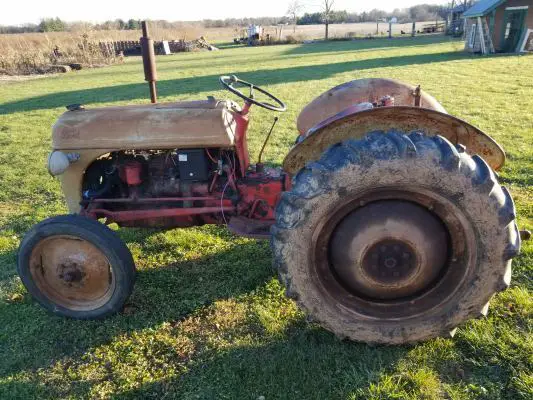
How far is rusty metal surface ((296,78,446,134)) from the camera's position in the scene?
316 cm

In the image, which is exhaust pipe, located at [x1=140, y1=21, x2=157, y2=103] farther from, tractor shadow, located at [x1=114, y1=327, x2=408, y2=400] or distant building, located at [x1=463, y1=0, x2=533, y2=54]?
distant building, located at [x1=463, y1=0, x2=533, y2=54]

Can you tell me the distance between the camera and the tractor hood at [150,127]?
9.48 feet

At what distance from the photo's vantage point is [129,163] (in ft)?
10.4

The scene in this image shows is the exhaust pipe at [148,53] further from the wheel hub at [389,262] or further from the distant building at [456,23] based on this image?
the distant building at [456,23]

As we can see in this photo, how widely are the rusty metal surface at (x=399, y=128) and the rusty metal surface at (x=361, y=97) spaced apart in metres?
0.68

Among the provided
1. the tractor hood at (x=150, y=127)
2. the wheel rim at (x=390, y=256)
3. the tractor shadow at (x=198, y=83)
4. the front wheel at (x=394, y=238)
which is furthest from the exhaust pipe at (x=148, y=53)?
the tractor shadow at (x=198, y=83)

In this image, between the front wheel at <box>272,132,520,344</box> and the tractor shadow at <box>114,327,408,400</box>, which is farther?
the tractor shadow at <box>114,327,408,400</box>

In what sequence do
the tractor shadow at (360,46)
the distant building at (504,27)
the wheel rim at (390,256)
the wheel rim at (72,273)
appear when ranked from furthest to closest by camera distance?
1. the tractor shadow at (360,46)
2. the distant building at (504,27)
3. the wheel rim at (72,273)
4. the wheel rim at (390,256)

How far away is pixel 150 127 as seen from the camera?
2.91 metres

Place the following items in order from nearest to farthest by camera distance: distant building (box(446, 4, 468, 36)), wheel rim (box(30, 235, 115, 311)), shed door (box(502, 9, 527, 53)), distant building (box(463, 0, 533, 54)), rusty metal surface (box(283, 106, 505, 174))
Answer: rusty metal surface (box(283, 106, 505, 174)) < wheel rim (box(30, 235, 115, 311)) < distant building (box(463, 0, 533, 54)) < shed door (box(502, 9, 527, 53)) < distant building (box(446, 4, 468, 36))

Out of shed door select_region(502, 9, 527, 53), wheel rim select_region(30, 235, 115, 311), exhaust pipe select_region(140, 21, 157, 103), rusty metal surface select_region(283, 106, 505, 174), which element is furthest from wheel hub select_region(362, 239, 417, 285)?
shed door select_region(502, 9, 527, 53)

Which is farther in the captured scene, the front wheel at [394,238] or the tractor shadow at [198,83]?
the tractor shadow at [198,83]

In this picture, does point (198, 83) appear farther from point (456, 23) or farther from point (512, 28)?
point (456, 23)

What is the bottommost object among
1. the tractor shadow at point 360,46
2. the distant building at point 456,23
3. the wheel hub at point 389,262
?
the wheel hub at point 389,262
